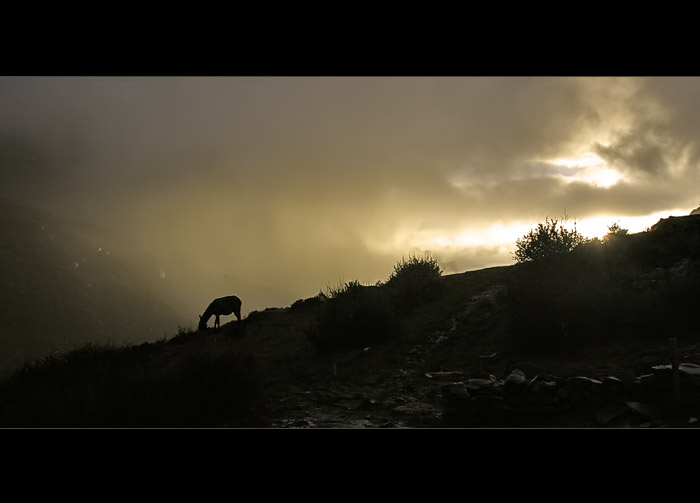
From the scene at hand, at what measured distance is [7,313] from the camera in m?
116

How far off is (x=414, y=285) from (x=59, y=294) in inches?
5787

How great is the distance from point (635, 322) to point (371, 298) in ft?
25.9

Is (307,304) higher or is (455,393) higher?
(307,304)

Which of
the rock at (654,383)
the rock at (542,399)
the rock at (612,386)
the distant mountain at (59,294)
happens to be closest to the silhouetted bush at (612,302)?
A: the rock at (612,386)

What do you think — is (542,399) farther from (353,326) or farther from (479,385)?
(353,326)

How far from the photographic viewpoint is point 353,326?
14039 millimetres

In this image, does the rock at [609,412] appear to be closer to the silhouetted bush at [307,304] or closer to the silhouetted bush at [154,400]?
the silhouetted bush at [154,400]

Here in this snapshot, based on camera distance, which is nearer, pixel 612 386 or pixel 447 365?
pixel 612 386

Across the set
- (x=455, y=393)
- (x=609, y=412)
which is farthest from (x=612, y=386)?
(x=455, y=393)

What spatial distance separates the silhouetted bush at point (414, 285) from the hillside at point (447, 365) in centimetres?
58

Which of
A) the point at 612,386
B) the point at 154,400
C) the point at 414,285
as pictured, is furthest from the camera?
the point at 414,285

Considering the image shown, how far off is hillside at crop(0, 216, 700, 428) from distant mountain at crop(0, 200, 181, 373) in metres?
96.8

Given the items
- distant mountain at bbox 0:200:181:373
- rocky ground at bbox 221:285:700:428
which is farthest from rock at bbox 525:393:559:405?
distant mountain at bbox 0:200:181:373
